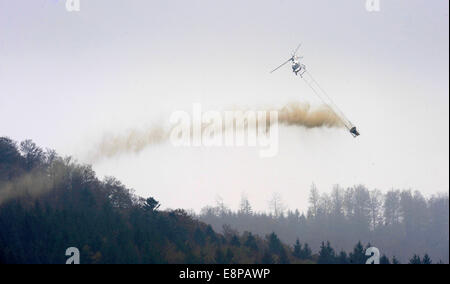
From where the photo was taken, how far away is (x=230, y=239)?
343 feet

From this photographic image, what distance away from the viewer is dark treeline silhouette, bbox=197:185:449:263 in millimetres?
170250

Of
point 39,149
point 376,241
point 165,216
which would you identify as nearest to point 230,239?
point 165,216

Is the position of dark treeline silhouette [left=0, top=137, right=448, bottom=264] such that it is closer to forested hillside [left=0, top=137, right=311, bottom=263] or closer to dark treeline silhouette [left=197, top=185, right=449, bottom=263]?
forested hillside [left=0, top=137, right=311, bottom=263]

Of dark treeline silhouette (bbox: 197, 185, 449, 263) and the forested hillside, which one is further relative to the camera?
dark treeline silhouette (bbox: 197, 185, 449, 263)

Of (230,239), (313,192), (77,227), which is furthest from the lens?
(313,192)

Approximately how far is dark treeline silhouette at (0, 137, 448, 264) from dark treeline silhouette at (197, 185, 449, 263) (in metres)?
55.4

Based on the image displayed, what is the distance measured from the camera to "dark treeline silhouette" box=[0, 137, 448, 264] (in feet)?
269

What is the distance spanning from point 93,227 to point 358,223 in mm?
113025

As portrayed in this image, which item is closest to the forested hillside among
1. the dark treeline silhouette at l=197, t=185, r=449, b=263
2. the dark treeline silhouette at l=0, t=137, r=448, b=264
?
the dark treeline silhouette at l=0, t=137, r=448, b=264

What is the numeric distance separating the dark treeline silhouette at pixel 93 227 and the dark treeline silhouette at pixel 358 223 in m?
55.4

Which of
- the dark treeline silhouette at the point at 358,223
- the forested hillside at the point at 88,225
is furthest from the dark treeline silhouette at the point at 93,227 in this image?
the dark treeline silhouette at the point at 358,223
